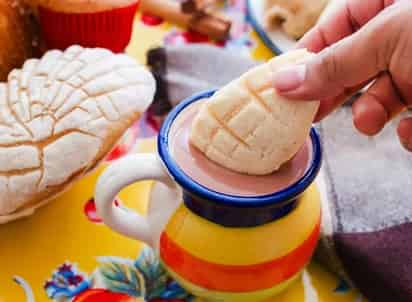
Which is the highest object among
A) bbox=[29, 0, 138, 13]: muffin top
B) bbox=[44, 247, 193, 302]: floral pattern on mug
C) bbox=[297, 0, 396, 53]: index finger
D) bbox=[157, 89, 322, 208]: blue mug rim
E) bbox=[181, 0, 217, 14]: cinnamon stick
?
bbox=[29, 0, 138, 13]: muffin top

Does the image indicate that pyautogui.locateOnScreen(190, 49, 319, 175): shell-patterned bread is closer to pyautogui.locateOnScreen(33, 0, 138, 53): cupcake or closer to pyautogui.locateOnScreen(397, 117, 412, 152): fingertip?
pyautogui.locateOnScreen(397, 117, 412, 152): fingertip

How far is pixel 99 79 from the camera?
0.59 meters

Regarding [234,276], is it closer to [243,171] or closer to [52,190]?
[243,171]

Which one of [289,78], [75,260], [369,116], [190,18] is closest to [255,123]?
[289,78]

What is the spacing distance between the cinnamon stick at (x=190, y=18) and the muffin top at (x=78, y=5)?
214mm

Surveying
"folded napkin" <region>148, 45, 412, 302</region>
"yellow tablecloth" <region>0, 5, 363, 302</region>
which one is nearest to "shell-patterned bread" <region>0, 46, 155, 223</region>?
"yellow tablecloth" <region>0, 5, 363, 302</region>

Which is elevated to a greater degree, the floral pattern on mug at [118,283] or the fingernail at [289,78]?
the fingernail at [289,78]

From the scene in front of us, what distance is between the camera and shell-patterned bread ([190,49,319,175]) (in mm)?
465

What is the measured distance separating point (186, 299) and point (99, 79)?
0.23m

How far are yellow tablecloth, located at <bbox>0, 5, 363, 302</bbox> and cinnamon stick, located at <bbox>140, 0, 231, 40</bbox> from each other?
0.30 meters

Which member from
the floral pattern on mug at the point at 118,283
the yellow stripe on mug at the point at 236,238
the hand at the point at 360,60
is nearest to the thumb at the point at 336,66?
the hand at the point at 360,60

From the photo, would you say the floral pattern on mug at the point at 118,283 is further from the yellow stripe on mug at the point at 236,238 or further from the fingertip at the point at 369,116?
the fingertip at the point at 369,116

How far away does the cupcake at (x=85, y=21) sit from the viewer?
67 centimetres

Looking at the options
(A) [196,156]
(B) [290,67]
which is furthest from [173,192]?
(B) [290,67]
